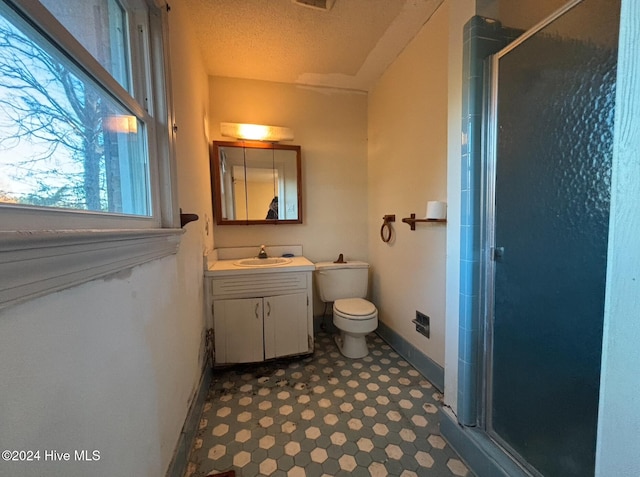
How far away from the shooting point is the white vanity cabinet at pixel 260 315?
183 centimetres

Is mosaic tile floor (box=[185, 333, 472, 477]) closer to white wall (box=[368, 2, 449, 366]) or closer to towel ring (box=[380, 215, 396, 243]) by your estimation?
white wall (box=[368, 2, 449, 366])

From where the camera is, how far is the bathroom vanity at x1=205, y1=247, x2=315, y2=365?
5.99ft

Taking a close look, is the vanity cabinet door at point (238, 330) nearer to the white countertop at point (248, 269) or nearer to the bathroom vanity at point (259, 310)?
the bathroom vanity at point (259, 310)

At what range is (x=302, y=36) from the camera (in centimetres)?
173

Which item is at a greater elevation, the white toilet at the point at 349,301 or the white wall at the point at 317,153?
the white wall at the point at 317,153

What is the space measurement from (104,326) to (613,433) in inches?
40.6

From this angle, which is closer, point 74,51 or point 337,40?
point 74,51

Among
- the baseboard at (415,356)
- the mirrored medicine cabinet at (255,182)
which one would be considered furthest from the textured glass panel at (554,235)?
the mirrored medicine cabinet at (255,182)

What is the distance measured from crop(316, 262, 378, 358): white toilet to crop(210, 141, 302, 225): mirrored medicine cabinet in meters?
0.60

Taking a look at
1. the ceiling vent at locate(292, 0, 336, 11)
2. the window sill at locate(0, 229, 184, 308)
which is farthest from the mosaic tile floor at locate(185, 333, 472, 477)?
the ceiling vent at locate(292, 0, 336, 11)

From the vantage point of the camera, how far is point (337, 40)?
1.78 metres

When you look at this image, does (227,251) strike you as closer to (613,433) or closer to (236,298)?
(236,298)

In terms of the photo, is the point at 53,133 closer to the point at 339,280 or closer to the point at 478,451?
the point at 478,451

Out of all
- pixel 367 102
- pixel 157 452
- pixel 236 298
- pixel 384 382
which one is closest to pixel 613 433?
pixel 157 452
